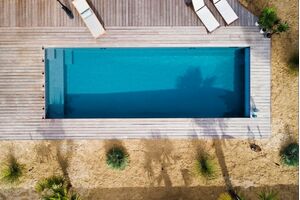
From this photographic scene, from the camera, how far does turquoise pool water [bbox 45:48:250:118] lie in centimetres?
1126

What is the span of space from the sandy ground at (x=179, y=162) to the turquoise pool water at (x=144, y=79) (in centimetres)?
95

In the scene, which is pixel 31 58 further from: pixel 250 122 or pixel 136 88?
pixel 250 122

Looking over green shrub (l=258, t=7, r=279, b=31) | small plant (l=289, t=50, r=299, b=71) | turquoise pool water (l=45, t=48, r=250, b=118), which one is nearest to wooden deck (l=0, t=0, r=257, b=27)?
green shrub (l=258, t=7, r=279, b=31)

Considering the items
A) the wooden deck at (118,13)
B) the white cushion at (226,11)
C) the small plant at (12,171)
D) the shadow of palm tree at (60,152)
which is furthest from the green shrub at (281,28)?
the small plant at (12,171)

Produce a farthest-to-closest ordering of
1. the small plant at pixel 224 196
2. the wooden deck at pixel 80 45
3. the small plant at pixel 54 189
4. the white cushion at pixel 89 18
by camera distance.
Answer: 1. the wooden deck at pixel 80 45
2. the white cushion at pixel 89 18
3. the small plant at pixel 224 196
4. the small plant at pixel 54 189

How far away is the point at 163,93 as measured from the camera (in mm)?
11328

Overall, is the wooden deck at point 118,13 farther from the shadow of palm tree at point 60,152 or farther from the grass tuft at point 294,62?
the shadow of palm tree at point 60,152

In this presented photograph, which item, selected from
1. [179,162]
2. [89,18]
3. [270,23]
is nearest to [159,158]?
[179,162]

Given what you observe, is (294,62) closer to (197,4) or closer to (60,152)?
(197,4)

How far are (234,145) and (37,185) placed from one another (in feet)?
19.0

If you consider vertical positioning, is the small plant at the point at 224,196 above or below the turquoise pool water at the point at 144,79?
below

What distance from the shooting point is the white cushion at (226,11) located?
10961mm

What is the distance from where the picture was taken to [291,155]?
11031 mm

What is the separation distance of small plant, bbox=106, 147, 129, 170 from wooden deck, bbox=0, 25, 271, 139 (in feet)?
1.56
